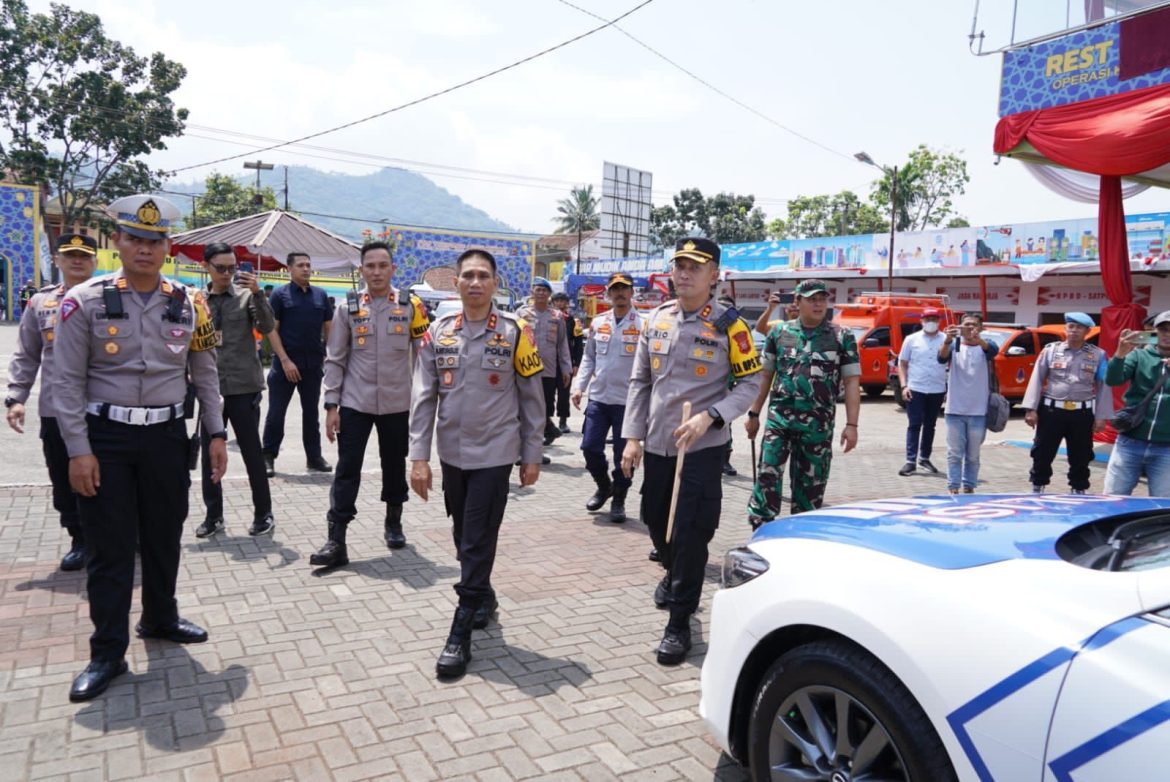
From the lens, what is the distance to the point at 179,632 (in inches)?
153

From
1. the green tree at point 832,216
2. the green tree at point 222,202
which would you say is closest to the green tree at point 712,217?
the green tree at point 832,216

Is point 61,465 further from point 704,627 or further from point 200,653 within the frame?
point 704,627

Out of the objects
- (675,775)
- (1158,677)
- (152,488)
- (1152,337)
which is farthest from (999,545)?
(1152,337)

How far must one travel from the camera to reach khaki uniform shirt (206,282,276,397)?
5.98 m

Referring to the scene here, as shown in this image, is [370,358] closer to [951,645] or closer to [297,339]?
[297,339]

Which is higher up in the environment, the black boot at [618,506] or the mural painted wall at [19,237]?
the mural painted wall at [19,237]

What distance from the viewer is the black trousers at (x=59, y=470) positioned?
179 inches

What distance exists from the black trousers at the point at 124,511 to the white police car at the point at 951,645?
8.26ft

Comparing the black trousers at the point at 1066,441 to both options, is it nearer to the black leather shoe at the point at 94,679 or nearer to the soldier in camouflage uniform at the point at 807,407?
the soldier in camouflage uniform at the point at 807,407

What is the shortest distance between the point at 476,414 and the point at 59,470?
263cm

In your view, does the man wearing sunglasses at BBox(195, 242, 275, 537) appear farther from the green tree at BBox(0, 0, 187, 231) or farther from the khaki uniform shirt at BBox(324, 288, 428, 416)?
the green tree at BBox(0, 0, 187, 231)

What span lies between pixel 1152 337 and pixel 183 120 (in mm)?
33757

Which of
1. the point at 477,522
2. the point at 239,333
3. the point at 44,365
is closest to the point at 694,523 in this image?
the point at 477,522

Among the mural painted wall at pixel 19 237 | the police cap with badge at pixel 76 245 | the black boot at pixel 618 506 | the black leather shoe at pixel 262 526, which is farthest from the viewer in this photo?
the mural painted wall at pixel 19 237
